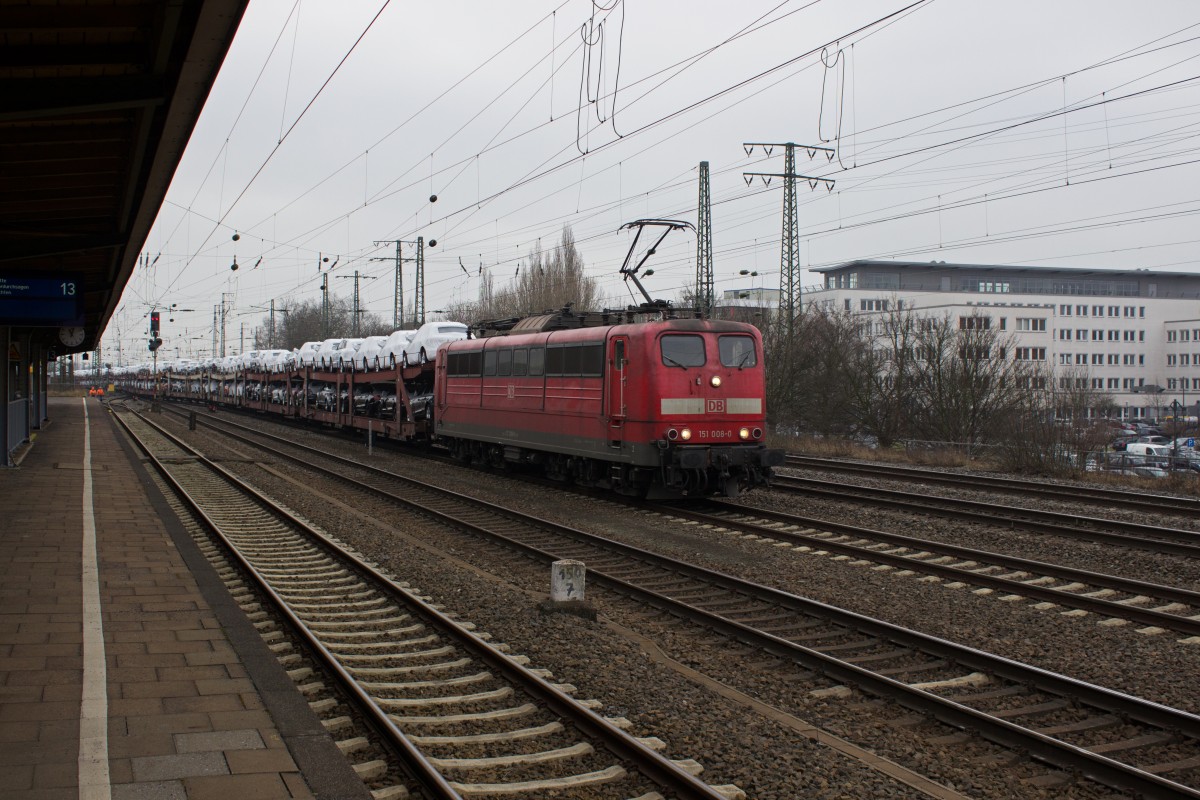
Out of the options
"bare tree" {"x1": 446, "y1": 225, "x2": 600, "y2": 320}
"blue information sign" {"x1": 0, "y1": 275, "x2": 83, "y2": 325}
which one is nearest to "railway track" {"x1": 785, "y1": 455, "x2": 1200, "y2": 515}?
"blue information sign" {"x1": 0, "y1": 275, "x2": 83, "y2": 325}

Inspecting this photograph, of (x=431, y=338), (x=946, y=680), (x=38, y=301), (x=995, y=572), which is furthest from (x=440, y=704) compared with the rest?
(x=431, y=338)

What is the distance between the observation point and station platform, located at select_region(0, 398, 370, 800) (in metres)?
4.62

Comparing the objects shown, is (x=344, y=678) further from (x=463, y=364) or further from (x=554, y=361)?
(x=463, y=364)

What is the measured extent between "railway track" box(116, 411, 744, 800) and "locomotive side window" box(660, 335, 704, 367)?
6.28 m

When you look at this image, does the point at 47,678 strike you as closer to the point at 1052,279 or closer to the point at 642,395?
the point at 642,395

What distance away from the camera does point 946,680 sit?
686 centimetres

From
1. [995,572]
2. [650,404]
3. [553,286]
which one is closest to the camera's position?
[995,572]

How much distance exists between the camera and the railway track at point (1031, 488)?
15.8 m

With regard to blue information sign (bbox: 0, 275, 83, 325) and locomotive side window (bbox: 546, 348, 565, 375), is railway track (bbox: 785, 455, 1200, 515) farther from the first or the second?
blue information sign (bbox: 0, 275, 83, 325)

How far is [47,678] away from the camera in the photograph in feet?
20.3

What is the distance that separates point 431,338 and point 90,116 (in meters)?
18.8

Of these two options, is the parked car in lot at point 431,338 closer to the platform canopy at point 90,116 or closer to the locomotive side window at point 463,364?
the locomotive side window at point 463,364

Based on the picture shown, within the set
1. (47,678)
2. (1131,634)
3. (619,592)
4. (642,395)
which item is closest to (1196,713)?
(1131,634)

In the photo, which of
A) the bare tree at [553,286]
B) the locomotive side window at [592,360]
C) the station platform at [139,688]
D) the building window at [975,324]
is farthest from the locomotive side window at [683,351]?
the bare tree at [553,286]
